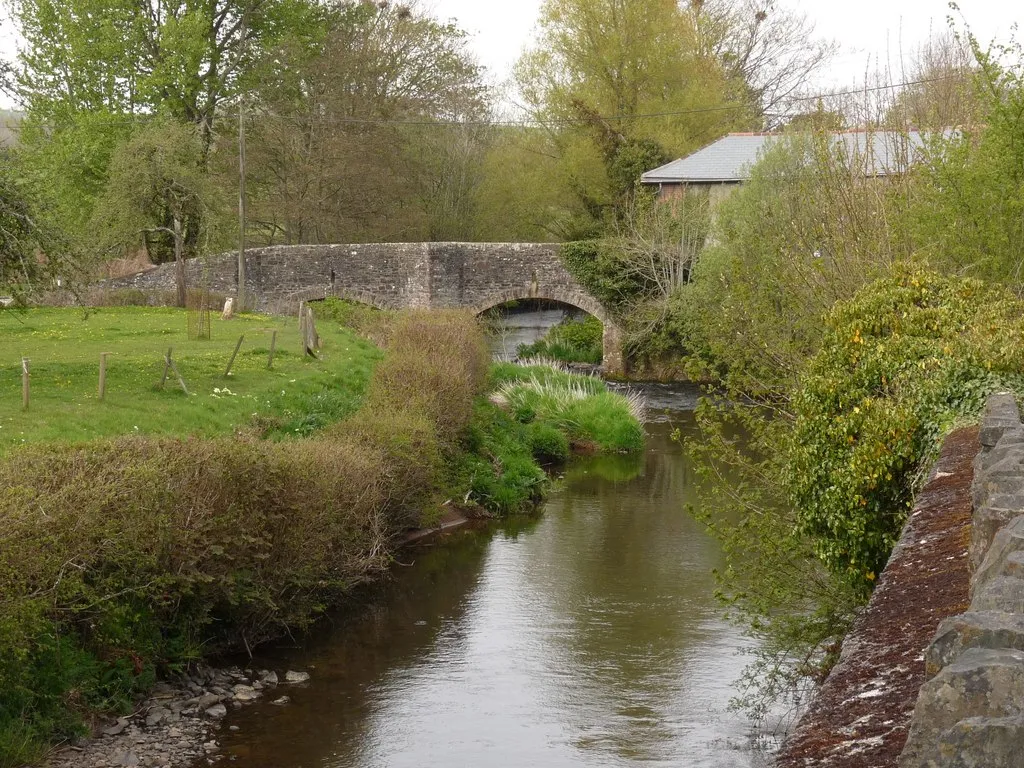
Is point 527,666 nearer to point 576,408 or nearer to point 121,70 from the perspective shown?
point 576,408

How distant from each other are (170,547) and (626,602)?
6.24 m

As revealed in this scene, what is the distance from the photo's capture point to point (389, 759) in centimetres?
1031

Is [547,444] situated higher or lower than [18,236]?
lower

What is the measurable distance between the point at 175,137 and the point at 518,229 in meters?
16.5

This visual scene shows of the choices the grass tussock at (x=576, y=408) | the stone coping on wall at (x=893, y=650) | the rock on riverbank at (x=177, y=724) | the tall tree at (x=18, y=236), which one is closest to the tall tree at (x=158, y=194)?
the grass tussock at (x=576, y=408)

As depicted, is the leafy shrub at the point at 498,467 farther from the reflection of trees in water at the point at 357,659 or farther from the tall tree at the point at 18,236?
the tall tree at the point at 18,236

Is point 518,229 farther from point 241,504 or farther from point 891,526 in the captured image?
point 891,526

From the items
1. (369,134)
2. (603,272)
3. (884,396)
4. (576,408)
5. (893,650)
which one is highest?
(369,134)

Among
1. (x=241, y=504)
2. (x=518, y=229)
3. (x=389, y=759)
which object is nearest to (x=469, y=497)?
(x=241, y=504)

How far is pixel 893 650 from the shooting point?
11.8 feet

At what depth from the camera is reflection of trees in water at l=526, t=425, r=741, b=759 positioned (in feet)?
37.3

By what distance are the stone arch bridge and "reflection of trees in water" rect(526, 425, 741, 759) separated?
15793mm

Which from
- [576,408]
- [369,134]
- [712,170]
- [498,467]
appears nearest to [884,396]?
[498,467]

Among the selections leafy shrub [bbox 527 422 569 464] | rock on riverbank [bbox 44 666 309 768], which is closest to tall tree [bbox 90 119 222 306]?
leafy shrub [bbox 527 422 569 464]
